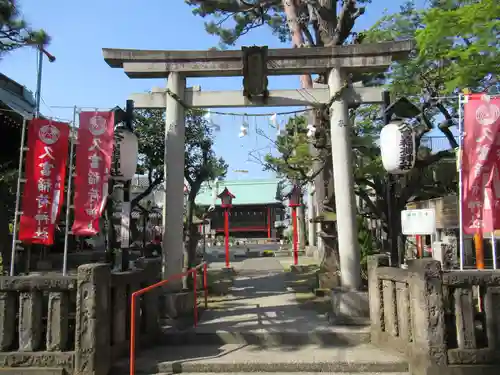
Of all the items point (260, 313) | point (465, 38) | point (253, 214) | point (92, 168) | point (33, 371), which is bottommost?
point (33, 371)

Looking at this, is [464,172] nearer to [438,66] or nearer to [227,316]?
[227,316]

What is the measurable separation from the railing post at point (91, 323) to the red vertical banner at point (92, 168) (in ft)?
5.51

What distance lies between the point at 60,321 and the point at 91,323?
0.50m

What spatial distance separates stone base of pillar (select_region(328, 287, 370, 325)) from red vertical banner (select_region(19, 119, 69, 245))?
17.4ft

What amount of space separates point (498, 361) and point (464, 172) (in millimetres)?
2755

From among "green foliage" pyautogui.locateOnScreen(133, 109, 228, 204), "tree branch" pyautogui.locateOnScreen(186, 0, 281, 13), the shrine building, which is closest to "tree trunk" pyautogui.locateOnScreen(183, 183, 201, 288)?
"green foliage" pyautogui.locateOnScreen(133, 109, 228, 204)

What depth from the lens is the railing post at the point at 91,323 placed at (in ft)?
17.5

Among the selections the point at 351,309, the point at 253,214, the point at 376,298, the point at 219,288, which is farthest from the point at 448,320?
the point at 253,214

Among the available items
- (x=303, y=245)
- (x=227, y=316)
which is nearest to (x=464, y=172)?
(x=227, y=316)

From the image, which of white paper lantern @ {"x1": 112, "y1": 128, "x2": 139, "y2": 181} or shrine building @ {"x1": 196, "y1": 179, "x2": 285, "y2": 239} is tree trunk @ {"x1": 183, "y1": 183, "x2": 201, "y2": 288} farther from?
shrine building @ {"x1": 196, "y1": 179, "x2": 285, "y2": 239}

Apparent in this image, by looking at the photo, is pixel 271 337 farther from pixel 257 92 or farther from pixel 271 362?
pixel 257 92

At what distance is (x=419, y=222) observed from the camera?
24.0 feet

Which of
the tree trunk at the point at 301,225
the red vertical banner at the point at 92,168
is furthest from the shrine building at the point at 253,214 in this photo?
the red vertical banner at the point at 92,168

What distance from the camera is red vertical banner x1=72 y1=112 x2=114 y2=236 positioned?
7020mm
